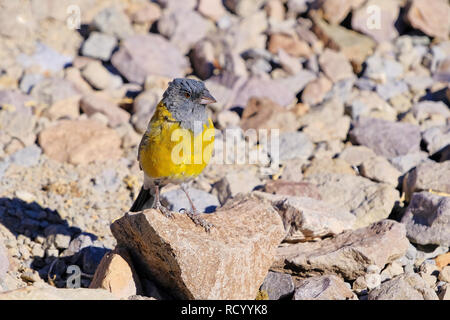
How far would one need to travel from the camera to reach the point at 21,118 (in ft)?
27.2

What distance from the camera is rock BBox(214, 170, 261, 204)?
6898mm

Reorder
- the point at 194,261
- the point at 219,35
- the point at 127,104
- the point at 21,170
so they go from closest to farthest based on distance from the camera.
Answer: the point at 194,261 → the point at 21,170 → the point at 127,104 → the point at 219,35

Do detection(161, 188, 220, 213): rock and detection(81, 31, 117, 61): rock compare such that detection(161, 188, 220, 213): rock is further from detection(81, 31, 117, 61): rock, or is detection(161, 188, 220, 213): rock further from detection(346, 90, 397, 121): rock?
detection(81, 31, 117, 61): rock

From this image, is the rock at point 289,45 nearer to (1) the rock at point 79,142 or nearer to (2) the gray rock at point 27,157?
(1) the rock at point 79,142

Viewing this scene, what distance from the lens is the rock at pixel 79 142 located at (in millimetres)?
7848

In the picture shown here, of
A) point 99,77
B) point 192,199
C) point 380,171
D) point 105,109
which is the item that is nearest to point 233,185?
point 192,199

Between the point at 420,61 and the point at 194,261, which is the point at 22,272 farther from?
the point at 420,61

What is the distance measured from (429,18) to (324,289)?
8010 mm

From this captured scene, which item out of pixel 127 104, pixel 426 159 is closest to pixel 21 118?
pixel 127 104

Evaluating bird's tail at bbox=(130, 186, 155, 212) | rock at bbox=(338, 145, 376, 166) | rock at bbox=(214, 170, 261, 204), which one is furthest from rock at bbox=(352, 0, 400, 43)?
bird's tail at bbox=(130, 186, 155, 212)

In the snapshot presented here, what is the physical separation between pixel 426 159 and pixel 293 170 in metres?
1.78

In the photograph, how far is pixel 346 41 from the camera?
10742mm

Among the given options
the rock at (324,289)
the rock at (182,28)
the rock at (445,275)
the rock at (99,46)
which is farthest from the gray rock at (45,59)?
the rock at (445,275)

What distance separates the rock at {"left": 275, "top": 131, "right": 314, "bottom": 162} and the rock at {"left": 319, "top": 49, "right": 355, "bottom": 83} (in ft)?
6.83
